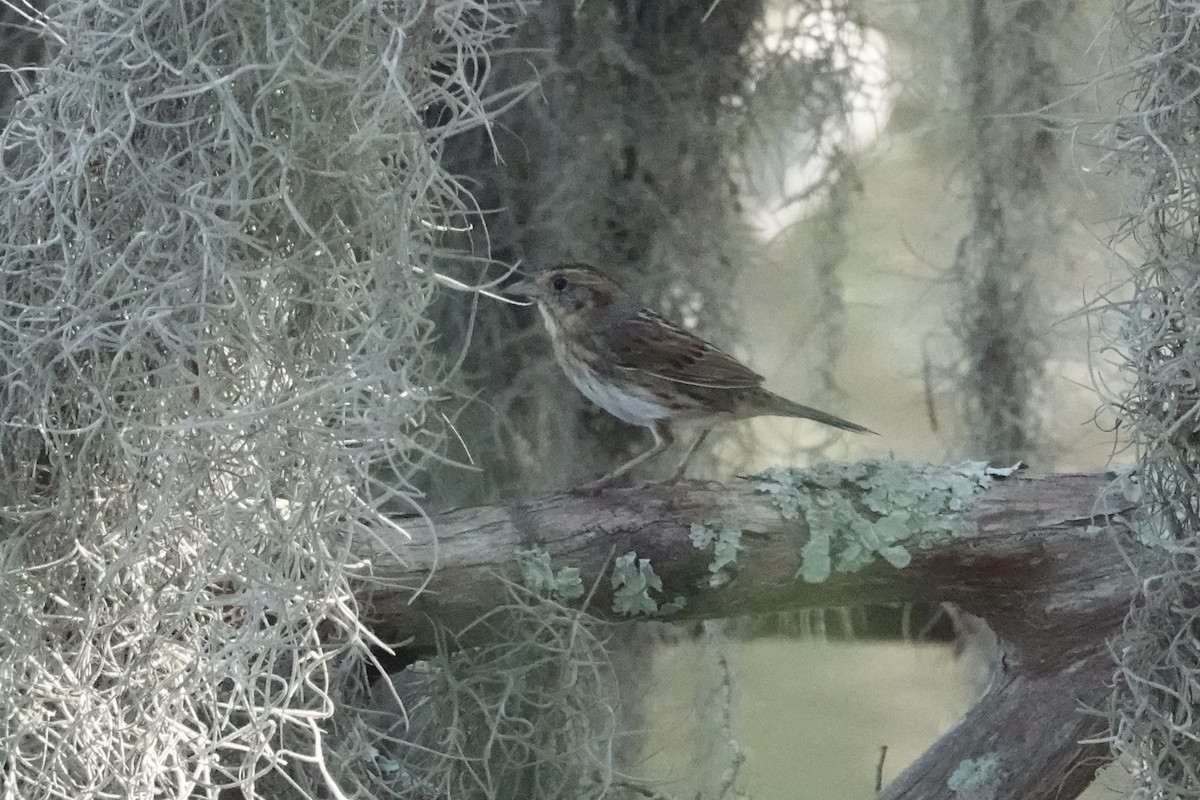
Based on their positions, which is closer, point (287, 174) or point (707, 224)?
point (287, 174)

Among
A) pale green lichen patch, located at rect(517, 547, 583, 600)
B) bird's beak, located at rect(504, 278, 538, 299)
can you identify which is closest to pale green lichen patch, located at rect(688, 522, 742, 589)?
pale green lichen patch, located at rect(517, 547, 583, 600)

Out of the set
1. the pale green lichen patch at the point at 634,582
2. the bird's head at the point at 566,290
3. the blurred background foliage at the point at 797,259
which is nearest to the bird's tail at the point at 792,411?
the blurred background foliage at the point at 797,259

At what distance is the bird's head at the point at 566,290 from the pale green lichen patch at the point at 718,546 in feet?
1.10

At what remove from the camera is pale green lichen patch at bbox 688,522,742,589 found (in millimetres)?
1249

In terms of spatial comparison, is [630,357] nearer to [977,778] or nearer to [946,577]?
[946,577]

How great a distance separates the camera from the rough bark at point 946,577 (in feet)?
4.01

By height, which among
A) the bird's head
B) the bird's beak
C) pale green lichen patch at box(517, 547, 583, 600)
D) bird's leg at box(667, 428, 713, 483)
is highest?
the bird's head

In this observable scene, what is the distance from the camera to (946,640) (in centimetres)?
189

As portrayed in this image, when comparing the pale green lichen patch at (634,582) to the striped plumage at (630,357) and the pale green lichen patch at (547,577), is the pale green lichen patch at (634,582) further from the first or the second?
the striped plumage at (630,357)

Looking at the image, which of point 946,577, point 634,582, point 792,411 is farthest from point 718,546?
point 792,411

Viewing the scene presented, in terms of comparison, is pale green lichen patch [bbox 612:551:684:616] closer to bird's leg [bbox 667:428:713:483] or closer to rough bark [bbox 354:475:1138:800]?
rough bark [bbox 354:475:1138:800]

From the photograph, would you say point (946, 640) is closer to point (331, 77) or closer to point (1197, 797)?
point (1197, 797)

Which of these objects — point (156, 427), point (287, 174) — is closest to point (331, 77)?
point (287, 174)

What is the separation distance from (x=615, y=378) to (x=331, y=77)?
64 centimetres
